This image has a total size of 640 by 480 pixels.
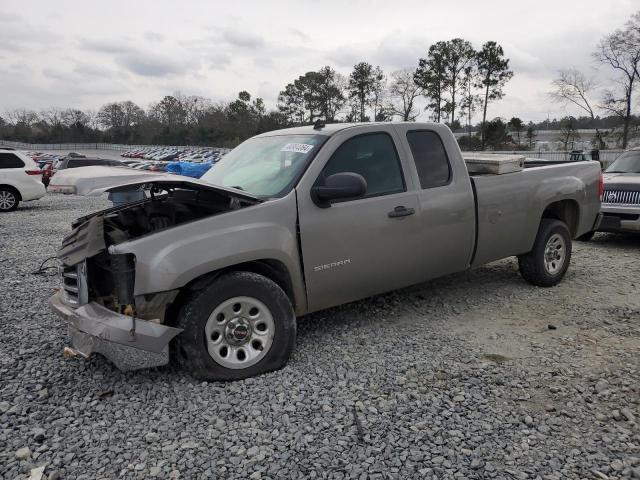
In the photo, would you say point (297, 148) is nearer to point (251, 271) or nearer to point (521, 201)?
point (251, 271)

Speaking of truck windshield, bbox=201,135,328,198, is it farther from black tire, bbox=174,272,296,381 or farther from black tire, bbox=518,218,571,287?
black tire, bbox=518,218,571,287

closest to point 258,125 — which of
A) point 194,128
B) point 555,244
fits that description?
point 194,128

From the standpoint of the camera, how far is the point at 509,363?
391 cm

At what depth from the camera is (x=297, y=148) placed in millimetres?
4320

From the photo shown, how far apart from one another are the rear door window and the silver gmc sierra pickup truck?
10mm

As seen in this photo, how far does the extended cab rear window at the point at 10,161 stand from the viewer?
15.1m

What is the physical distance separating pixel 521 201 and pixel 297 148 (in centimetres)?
257

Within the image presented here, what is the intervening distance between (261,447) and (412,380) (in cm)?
125

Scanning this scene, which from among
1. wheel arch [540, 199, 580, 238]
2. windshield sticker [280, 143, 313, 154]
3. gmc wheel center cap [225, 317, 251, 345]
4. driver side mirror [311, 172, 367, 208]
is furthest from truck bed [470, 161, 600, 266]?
gmc wheel center cap [225, 317, 251, 345]

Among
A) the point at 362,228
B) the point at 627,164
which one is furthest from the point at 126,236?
the point at 627,164

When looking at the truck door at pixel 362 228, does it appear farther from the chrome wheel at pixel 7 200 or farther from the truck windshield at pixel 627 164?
the chrome wheel at pixel 7 200

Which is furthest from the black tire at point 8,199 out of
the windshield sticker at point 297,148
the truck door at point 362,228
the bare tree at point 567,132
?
the bare tree at point 567,132

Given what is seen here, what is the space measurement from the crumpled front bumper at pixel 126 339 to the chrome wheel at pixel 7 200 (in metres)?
14.4

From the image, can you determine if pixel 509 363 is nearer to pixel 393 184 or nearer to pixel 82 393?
pixel 393 184
